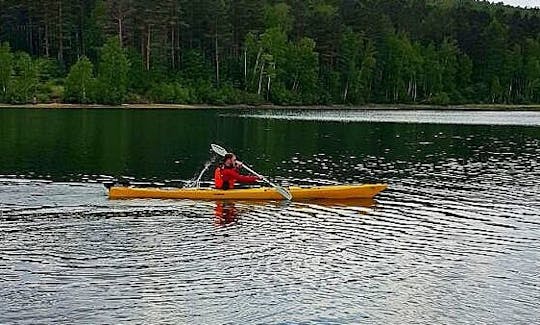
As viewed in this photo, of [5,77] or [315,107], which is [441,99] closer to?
[315,107]

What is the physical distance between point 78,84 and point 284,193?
8797 centimetres

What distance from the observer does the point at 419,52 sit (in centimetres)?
15462

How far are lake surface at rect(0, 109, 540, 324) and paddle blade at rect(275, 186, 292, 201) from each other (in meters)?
1.18

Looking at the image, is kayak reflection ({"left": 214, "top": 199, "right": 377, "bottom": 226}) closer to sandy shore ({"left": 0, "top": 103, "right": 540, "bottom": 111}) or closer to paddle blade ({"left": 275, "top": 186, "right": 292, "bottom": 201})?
paddle blade ({"left": 275, "top": 186, "right": 292, "bottom": 201})

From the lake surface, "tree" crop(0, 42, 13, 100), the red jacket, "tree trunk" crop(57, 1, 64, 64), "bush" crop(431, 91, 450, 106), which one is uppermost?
"tree trunk" crop(57, 1, 64, 64)

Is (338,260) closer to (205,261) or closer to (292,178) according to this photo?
(205,261)

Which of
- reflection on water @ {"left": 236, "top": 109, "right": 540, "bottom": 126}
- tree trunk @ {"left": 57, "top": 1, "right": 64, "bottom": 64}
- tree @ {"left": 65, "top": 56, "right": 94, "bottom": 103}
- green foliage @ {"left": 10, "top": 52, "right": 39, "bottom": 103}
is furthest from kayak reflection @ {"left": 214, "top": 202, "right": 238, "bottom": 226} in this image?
tree trunk @ {"left": 57, "top": 1, "right": 64, "bottom": 64}

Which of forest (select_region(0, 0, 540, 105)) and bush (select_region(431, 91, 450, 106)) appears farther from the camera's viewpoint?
bush (select_region(431, 91, 450, 106))

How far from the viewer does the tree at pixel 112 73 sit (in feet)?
386

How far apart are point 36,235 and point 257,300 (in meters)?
9.13

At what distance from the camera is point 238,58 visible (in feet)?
467

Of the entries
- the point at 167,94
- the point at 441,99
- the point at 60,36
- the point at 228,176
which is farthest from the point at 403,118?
the point at 228,176

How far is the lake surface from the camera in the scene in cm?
1773

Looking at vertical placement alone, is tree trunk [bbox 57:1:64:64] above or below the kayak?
above
